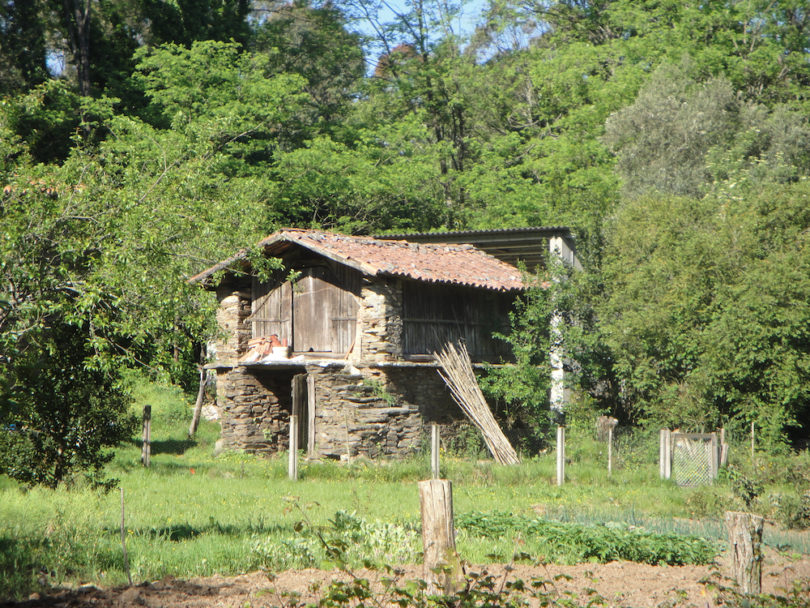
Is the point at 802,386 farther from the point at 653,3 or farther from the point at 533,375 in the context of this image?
the point at 653,3

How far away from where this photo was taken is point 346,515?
9.01m

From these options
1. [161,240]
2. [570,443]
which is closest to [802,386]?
[570,443]

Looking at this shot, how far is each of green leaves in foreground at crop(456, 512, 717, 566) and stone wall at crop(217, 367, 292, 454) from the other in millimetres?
12863

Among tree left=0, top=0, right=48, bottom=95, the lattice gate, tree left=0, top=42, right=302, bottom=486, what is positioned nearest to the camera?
tree left=0, top=42, right=302, bottom=486

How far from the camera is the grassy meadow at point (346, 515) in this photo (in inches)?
328

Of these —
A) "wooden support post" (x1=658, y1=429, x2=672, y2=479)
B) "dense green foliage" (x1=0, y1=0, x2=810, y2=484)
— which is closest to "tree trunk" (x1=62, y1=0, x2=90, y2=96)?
"dense green foliage" (x1=0, y1=0, x2=810, y2=484)

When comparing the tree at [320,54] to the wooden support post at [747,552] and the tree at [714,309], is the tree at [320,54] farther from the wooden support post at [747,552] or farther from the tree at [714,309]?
the wooden support post at [747,552]

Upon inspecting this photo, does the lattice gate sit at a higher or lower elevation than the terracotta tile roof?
lower

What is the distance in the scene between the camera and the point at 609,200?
28.3 meters

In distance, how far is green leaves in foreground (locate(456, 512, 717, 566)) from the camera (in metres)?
9.28

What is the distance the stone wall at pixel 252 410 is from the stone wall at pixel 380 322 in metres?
3.54

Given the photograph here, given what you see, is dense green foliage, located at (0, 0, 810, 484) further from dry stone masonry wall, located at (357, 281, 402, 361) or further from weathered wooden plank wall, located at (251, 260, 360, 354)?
dry stone masonry wall, located at (357, 281, 402, 361)

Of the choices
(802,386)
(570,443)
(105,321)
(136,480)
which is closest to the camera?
(105,321)

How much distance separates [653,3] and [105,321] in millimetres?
35623
